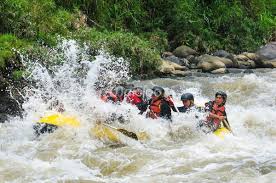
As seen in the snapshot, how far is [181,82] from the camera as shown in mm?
12805

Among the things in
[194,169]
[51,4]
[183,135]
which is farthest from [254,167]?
[51,4]

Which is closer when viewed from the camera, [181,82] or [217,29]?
[181,82]

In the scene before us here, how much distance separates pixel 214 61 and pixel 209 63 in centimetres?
25

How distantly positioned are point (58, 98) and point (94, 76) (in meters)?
2.18

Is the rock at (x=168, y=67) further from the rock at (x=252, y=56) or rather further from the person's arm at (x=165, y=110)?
the person's arm at (x=165, y=110)

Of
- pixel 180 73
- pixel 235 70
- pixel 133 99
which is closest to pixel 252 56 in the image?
pixel 235 70

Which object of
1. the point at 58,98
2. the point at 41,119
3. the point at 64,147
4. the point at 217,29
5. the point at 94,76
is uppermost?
the point at 217,29

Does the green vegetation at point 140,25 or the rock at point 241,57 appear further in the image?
the rock at point 241,57

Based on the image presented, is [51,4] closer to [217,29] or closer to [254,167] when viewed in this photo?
[217,29]

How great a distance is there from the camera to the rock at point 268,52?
16.6 meters

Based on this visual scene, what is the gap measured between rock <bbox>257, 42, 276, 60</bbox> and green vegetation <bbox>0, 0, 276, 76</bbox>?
50 centimetres

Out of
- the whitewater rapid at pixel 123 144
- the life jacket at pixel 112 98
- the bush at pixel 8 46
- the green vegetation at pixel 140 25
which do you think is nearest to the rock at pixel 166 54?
the green vegetation at pixel 140 25

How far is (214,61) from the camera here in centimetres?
1503

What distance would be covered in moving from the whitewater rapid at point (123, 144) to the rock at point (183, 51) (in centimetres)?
449
